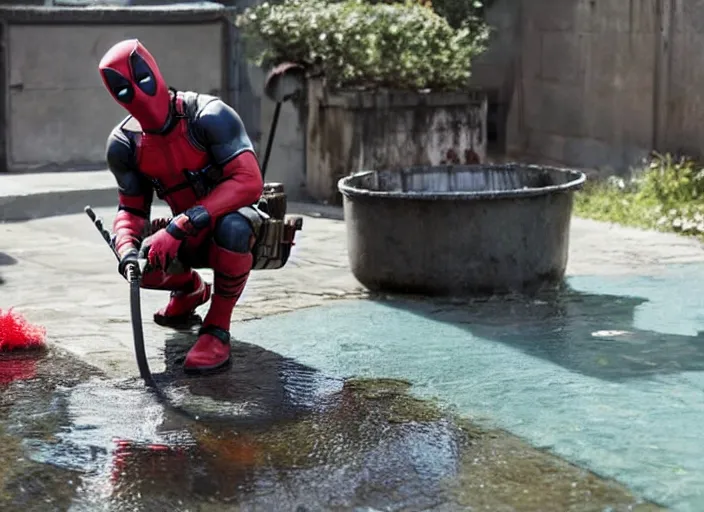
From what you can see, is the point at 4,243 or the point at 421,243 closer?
the point at 421,243

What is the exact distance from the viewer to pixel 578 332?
5996 mm

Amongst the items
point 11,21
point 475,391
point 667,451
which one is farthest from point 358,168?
point 667,451

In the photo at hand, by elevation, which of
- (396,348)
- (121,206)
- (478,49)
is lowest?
(396,348)

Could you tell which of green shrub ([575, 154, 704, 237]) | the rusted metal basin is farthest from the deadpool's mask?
green shrub ([575, 154, 704, 237])

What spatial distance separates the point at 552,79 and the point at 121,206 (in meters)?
7.19

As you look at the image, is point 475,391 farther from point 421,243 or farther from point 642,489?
point 421,243

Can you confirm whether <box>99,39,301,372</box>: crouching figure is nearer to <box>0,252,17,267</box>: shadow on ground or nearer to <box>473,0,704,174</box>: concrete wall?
<box>0,252,17,267</box>: shadow on ground

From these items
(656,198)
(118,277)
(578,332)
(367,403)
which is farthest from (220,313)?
(656,198)

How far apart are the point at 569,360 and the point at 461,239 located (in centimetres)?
128

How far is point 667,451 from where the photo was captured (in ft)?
14.0

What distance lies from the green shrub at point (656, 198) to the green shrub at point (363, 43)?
57.4 inches

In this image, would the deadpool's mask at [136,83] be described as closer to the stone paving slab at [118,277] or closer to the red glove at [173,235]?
the red glove at [173,235]

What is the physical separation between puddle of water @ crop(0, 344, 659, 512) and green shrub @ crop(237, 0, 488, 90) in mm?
4786

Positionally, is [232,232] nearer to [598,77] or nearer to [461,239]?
[461,239]
